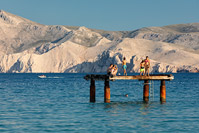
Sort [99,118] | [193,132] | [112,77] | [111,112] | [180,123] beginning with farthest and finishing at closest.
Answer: [112,77] < [111,112] < [99,118] < [180,123] < [193,132]

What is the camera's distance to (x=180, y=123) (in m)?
35.2

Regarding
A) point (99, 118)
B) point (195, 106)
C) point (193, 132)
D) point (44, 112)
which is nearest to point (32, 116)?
point (44, 112)

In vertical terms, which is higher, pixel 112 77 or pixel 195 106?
pixel 112 77

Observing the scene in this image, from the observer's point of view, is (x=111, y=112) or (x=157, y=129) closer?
(x=157, y=129)

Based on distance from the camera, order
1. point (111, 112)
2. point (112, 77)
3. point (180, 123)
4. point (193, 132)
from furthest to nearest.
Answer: point (112, 77) → point (111, 112) → point (180, 123) → point (193, 132)

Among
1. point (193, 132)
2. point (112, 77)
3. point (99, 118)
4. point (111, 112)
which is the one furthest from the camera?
point (112, 77)

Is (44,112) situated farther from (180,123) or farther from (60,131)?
(180,123)

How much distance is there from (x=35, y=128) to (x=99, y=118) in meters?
6.78

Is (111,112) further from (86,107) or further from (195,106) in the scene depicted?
(195,106)

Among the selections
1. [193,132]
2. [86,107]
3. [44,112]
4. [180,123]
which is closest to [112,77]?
[86,107]

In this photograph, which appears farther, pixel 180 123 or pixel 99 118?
pixel 99 118

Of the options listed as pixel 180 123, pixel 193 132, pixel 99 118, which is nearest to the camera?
pixel 193 132

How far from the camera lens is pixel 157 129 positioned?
3247cm

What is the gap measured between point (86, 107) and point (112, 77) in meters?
4.13
